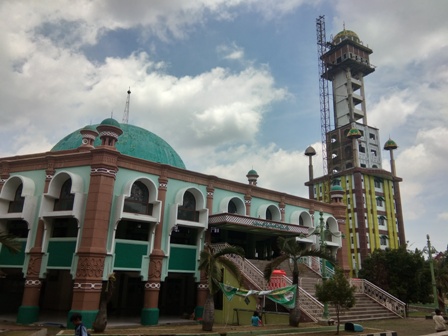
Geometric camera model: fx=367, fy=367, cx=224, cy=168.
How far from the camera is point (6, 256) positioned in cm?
2297

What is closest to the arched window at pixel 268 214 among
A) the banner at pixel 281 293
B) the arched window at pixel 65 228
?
the banner at pixel 281 293

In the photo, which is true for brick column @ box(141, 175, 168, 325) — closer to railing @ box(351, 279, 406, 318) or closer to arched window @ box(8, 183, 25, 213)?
arched window @ box(8, 183, 25, 213)

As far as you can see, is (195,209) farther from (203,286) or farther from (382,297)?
(382,297)

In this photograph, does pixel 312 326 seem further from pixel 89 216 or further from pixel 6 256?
pixel 6 256

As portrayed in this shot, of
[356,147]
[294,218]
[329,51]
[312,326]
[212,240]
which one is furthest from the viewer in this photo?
[329,51]

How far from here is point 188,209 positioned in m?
26.0

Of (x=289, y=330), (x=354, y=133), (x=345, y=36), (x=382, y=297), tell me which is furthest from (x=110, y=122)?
(x=345, y=36)

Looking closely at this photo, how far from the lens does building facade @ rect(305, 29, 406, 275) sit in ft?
194

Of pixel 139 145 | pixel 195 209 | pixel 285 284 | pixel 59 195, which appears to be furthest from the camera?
pixel 139 145

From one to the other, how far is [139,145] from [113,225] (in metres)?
9.43

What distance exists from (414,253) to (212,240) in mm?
18885

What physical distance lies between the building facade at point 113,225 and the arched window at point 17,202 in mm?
67

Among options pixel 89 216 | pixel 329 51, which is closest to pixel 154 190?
pixel 89 216

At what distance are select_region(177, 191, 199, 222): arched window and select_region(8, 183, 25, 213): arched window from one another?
10287 millimetres
